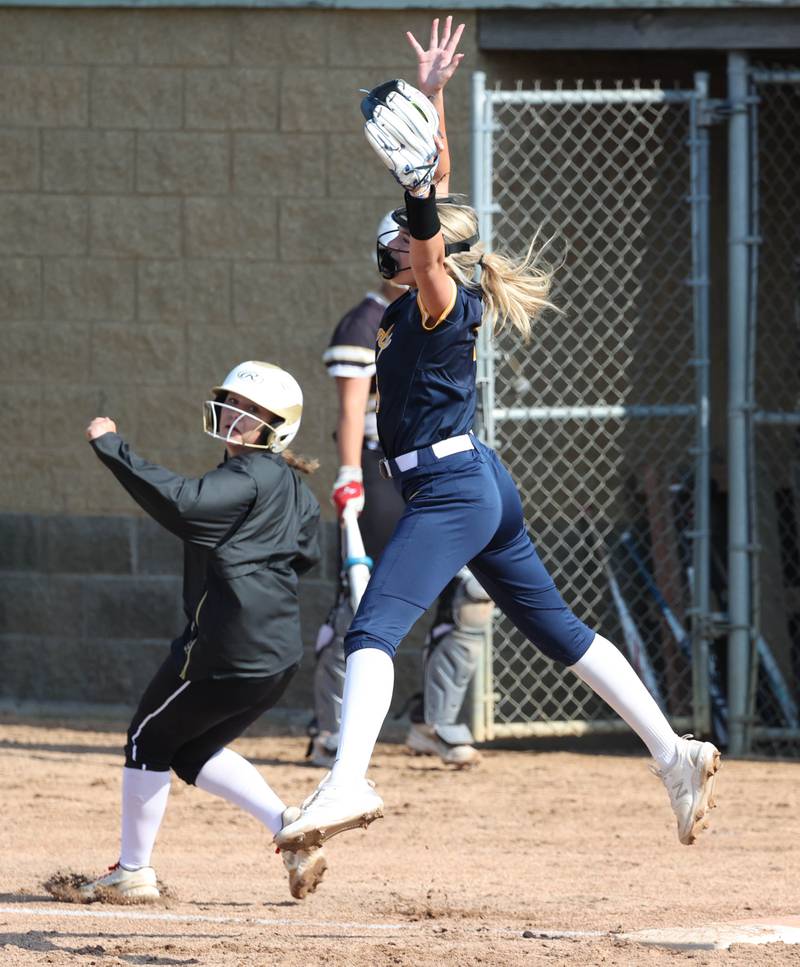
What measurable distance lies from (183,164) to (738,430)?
3277mm

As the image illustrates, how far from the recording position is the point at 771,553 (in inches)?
361

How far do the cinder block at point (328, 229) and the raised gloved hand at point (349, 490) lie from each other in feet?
6.43

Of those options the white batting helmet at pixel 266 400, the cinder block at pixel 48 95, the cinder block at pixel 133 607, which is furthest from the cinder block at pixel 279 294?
the white batting helmet at pixel 266 400

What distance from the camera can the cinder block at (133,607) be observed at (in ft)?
29.9

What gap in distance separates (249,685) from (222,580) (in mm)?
332

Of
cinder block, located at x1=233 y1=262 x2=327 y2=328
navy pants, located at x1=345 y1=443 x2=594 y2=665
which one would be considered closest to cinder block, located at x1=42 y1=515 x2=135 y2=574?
cinder block, located at x1=233 y1=262 x2=327 y2=328

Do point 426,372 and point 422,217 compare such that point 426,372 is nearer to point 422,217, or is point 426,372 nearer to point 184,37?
point 422,217

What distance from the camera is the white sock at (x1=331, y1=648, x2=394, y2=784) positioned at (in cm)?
426

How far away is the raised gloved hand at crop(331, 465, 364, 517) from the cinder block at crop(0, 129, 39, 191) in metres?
2.94

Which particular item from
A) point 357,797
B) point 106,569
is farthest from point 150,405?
point 357,797

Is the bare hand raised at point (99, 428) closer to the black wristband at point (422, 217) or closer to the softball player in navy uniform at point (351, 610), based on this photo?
the black wristband at point (422, 217)

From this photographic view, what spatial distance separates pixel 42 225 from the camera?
9102 millimetres

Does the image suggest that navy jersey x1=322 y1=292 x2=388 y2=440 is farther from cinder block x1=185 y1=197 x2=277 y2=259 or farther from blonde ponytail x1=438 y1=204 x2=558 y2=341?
blonde ponytail x1=438 y1=204 x2=558 y2=341

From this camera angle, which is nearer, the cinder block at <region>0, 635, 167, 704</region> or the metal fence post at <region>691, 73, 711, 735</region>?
the metal fence post at <region>691, 73, 711, 735</region>
